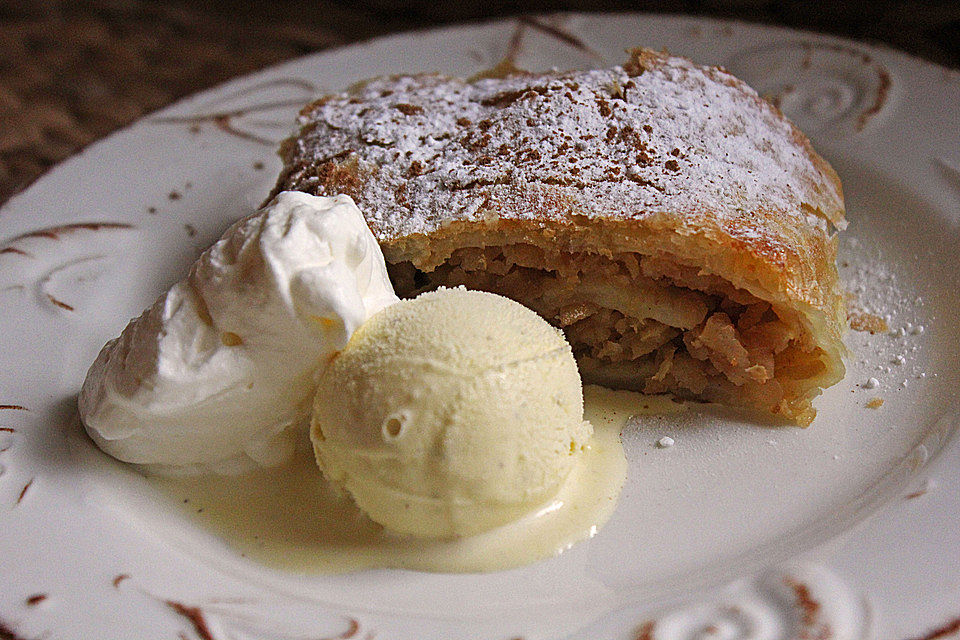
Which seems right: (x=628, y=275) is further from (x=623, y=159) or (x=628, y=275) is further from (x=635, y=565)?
(x=635, y=565)

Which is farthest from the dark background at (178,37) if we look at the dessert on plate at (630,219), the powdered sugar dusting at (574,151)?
the dessert on plate at (630,219)

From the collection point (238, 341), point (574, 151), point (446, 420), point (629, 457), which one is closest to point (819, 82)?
point (574, 151)

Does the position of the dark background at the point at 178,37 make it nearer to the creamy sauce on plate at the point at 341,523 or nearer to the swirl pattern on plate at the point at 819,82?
the swirl pattern on plate at the point at 819,82

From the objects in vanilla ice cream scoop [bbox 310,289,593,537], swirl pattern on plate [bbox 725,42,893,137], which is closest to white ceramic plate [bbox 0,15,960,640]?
swirl pattern on plate [bbox 725,42,893,137]

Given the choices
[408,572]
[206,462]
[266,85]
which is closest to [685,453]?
[408,572]

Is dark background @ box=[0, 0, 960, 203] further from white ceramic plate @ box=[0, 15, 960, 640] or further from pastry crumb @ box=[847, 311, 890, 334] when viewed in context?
pastry crumb @ box=[847, 311, 890, 334]

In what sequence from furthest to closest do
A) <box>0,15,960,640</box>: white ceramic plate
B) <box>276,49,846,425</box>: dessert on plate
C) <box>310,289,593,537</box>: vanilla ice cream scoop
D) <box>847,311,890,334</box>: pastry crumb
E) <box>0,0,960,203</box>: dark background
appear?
<box>0,0,960,203</box>: dark background, <box>847,311,890,334</box>: pastry crumb, <box>276,49,846,425</box>: dessert on plate, <box>310,289,593,537</box>: vanilla ice cream scoop, <box>0,15,960,640</box>: white ceramic plate
